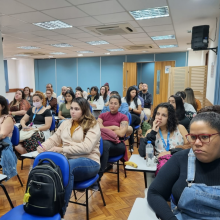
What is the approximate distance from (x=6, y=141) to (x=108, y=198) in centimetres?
149

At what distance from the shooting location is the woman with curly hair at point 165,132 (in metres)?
2.12

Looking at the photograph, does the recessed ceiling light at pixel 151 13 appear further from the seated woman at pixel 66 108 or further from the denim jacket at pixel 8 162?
the denim jacket at pixel 8 162

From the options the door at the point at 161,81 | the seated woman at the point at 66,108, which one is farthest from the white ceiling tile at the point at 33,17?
the door at the point at 161,81

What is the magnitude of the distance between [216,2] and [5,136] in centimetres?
384

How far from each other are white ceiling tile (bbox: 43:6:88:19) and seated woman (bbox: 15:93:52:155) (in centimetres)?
163

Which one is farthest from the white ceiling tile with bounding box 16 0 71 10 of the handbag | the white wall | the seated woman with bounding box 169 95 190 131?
the white wall

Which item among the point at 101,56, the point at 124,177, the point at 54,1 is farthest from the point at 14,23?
the point at 101,56

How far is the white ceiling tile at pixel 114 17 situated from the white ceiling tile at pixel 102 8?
6.9 inches

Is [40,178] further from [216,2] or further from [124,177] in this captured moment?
[216,2]

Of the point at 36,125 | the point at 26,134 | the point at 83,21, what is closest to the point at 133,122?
the point at 36,125

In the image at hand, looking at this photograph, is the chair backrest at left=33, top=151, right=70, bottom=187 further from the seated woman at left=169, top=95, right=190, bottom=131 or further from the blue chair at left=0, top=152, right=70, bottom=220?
the seated woman at left=169, top=95, right=190, bottom=131

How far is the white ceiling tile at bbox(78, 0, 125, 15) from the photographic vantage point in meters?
3.38

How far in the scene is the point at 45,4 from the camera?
3.39 m

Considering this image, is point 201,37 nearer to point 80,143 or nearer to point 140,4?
point 140,4
